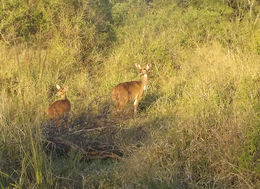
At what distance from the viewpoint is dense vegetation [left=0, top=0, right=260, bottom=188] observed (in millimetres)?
3941

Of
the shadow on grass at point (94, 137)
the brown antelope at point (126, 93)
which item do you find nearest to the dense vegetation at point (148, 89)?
the shadow on grass at point (94, 137)

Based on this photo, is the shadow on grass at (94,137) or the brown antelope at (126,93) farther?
the brown antelope at (126,93)

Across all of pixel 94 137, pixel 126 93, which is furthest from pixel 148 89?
pixel 94 137

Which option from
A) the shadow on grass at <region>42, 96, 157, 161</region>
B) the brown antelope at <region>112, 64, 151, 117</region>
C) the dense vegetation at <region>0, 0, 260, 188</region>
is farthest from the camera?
the brown antelope at <region>112, 64, 151, 117</region>

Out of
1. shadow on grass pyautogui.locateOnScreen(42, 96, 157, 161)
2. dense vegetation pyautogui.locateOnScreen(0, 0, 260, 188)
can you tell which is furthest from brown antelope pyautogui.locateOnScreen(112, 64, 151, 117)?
shadow on grass pyautogui.locateOnScreen(42, 96, 157, 161)

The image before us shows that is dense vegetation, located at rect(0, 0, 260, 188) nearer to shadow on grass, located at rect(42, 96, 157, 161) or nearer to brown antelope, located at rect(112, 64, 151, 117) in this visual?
shadow on grass, located at rect(42, 96, 157, 161)

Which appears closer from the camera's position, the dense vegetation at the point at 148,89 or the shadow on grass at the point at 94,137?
the dense vegetation at the point at 148,89

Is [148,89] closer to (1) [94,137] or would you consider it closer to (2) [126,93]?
(2) [126,93]

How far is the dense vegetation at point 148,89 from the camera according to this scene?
394 centimetres

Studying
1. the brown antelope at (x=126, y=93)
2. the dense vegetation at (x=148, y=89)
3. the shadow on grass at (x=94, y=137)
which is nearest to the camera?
the dense vegetation at (x=148, y=89)

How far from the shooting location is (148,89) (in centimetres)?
898

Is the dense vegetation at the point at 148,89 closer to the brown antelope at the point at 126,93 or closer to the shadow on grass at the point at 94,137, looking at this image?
the shadow on grass at the point at 94,137

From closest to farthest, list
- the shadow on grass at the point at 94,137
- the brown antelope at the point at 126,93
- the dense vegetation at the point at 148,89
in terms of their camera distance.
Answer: the dense vegetation at the point at 148,89 → the shadow on grass at the point at 94,137 → the brown antelope at the point at 126,93

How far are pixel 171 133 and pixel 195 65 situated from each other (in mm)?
5241
